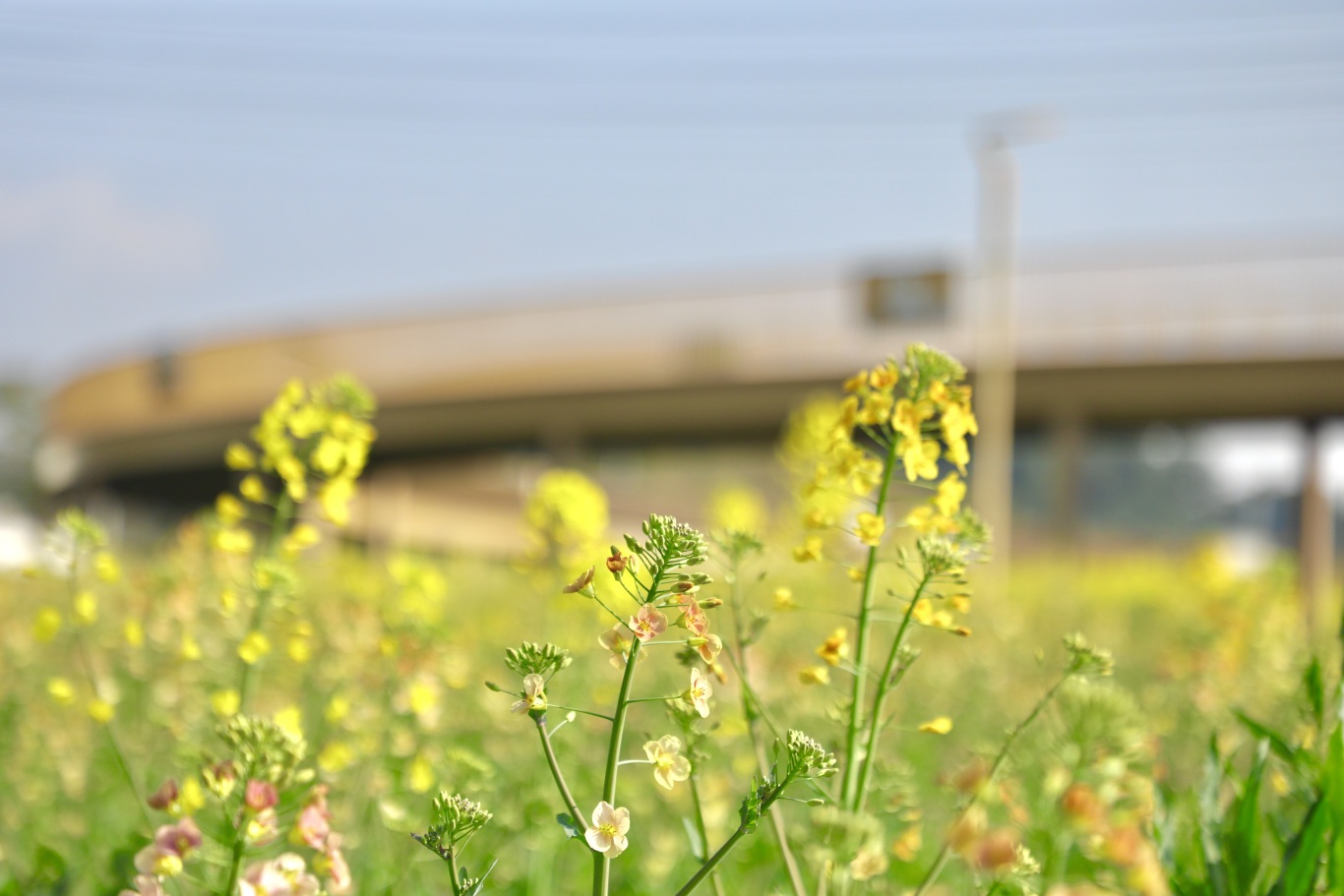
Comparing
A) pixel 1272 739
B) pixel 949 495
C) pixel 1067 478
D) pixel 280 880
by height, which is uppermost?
pixel 1067 478

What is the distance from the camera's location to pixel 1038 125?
1322 cm

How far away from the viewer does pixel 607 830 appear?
1.17 meters

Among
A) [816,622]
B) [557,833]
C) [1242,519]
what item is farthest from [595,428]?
[1242,519]

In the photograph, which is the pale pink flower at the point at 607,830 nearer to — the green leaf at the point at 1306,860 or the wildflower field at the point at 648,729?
the wildflower field at the point at 648,729

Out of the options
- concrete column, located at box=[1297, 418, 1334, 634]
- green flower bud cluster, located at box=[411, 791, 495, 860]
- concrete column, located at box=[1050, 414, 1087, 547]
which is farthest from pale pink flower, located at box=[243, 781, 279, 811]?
concrete column, located at box=[1050, 414, 1087, 547]

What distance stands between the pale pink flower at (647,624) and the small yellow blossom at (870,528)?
372mm

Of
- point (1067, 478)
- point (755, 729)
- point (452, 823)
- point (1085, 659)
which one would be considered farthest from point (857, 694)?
point (1067, 478)

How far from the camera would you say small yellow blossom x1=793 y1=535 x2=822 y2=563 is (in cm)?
161

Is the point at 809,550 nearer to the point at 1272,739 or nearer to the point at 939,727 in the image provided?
the point at 939,727

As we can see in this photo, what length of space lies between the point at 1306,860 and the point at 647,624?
3.04 ft

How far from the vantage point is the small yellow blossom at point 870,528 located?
1469 millimetres

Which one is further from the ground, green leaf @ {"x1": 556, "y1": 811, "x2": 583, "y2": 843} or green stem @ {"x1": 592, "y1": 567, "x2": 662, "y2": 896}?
green stem @ {"x1": 592, "y1": 567, "x2": 662, "y2": 896}

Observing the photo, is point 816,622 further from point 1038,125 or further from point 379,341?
point 379,341

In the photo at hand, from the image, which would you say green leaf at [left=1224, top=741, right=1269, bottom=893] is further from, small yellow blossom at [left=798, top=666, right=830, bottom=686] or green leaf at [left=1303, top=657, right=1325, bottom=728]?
small yellow blossom at [left=798, top=666, right=830, bottom=686]
